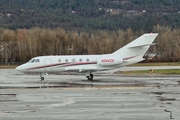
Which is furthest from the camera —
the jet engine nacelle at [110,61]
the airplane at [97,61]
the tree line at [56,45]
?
the tree line at [56,45]

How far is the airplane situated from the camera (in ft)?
111

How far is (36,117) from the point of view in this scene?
1380cm

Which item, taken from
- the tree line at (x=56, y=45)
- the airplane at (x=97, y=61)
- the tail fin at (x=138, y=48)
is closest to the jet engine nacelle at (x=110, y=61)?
the airplane at (x=97, y=61)

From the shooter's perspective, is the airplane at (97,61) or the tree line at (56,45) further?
the tree line at (56,45)

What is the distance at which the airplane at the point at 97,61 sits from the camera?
33.7 metres

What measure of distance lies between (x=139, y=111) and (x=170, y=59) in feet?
249

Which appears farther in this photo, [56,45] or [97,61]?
[56,45]

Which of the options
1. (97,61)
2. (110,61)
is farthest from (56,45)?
(110,61)

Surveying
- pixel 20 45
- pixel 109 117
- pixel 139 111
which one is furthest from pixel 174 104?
Answer: pixel 20 45

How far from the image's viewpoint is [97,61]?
3409 centimetres

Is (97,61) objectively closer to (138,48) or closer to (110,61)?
(110,61)

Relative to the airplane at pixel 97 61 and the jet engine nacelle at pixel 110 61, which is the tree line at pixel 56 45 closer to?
the airplane at pixel 97 61

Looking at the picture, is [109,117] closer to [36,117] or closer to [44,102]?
[36,117]

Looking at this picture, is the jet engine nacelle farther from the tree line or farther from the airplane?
the tree line
